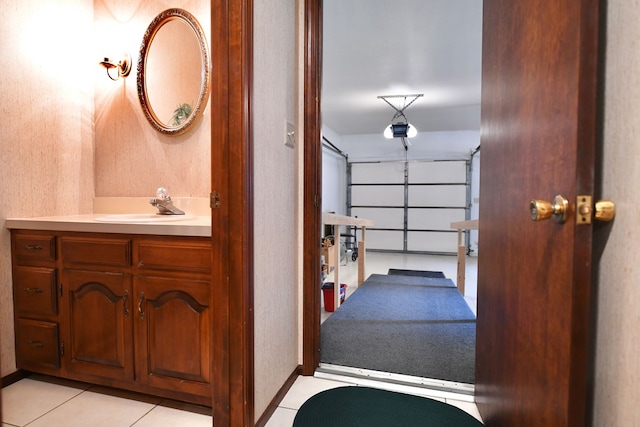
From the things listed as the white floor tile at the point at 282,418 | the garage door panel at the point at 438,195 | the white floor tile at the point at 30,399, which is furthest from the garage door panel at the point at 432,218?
the white floor tile at the point at 30,399

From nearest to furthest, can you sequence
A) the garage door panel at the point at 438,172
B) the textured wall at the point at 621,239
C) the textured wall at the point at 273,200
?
the textured wall at the point at 621,239 < the textured wall at the point at 273,200 < the garage door panel at the point at 438,172

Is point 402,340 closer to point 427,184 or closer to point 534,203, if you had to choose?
point 534,203

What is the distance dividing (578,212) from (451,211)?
293 inches

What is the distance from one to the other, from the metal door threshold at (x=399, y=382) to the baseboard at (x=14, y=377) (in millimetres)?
1606

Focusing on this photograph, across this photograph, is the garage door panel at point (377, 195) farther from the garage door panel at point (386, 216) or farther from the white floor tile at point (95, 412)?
the white floor tile at point (95, 412)

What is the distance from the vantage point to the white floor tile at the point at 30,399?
5.07 ft

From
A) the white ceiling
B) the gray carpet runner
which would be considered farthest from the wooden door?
the white ceiling

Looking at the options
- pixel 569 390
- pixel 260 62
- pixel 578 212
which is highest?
pixel 260 62

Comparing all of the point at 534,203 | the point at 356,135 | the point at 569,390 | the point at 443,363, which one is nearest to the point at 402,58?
the point at 443,363

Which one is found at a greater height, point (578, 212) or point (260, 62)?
point (260, 62)

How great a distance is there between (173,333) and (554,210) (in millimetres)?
1522

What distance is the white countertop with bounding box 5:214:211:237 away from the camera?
4.87ft

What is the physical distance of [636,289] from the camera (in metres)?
0.67

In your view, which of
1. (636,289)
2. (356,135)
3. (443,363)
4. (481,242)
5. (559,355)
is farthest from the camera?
(356,135)
